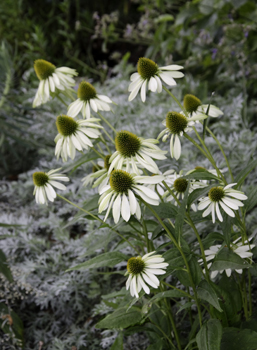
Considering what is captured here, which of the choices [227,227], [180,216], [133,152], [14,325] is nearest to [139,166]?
[133,152]

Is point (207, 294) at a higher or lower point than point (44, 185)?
lower

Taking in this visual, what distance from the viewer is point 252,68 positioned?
2.14m

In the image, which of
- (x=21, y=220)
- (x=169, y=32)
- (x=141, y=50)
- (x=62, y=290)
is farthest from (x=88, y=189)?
(x=141, y=50)

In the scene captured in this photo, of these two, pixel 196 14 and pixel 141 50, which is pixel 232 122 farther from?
pixel 141 50

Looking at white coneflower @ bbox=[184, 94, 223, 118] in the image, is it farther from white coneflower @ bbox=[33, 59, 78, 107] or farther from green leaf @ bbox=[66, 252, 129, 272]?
green leaf @ bbox=[66, 252, 129, 272]

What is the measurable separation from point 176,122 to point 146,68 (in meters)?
0.16

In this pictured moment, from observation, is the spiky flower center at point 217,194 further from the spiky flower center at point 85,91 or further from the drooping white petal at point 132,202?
the spiky flower center at point 85,91

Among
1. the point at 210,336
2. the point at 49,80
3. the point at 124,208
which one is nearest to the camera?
the point at 124,208

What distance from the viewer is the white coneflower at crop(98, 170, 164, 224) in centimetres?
69

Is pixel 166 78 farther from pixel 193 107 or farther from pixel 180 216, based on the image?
pixel 180 216

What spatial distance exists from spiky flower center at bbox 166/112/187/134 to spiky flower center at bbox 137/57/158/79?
0.13 m

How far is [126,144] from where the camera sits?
766 mm

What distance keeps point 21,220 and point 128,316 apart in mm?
936

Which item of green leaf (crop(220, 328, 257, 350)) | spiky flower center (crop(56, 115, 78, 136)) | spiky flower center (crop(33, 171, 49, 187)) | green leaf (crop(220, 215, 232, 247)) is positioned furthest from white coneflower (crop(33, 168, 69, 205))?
green leaf (crop(220, 328, 257, 350))
